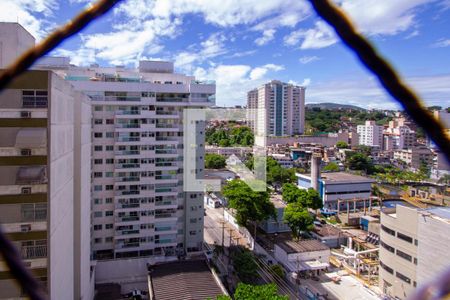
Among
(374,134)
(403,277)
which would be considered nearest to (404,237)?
(403,277)

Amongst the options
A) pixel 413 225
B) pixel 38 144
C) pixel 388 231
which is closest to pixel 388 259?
pixel 388 231

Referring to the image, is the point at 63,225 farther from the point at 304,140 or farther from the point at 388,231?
the point at 304,140

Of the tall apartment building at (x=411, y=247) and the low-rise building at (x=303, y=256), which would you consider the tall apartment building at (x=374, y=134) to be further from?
the tall apartment building at (x=411, y=247)

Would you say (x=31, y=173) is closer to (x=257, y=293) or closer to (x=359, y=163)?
(x=257, y=293)

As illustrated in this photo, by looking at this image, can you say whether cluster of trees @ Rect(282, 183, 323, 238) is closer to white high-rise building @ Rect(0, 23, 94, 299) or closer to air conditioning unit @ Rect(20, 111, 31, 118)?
white high-rise building @ Rect(0, 23, 94, 299)

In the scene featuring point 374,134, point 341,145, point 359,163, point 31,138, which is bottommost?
point 359,163

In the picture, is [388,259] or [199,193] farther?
[199,193]
